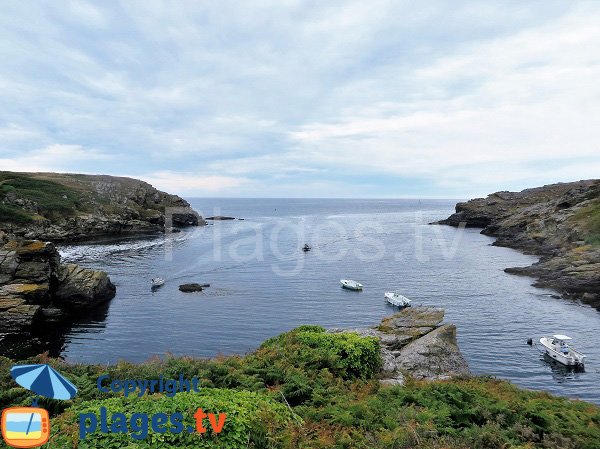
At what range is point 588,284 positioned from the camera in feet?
207

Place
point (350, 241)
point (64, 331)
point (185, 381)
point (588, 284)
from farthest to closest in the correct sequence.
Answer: point (350, 241) → point (588, 284) → point (64, 331) → point (185, 381)

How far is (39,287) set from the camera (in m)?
49.7

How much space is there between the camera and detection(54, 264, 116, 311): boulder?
55.7 meters

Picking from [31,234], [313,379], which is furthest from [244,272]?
[313,379]

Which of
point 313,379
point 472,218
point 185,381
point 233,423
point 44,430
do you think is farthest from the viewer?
point 472,218

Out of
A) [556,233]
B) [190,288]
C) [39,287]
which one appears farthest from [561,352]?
[556,233]

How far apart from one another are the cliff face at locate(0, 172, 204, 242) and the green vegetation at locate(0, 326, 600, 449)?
99554 mm

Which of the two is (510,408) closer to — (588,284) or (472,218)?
(588,284)

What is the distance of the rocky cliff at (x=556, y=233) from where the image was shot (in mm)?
65938

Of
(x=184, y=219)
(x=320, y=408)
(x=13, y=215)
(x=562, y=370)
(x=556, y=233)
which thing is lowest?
(x=562, y=370)

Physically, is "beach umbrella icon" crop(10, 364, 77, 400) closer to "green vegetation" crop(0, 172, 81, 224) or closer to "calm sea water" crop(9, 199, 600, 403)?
"calm sea water" crop(9, 199, 600, 403)

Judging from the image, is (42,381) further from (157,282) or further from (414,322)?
(157,282)

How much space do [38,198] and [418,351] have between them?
12352cm

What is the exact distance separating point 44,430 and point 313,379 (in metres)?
11.3
